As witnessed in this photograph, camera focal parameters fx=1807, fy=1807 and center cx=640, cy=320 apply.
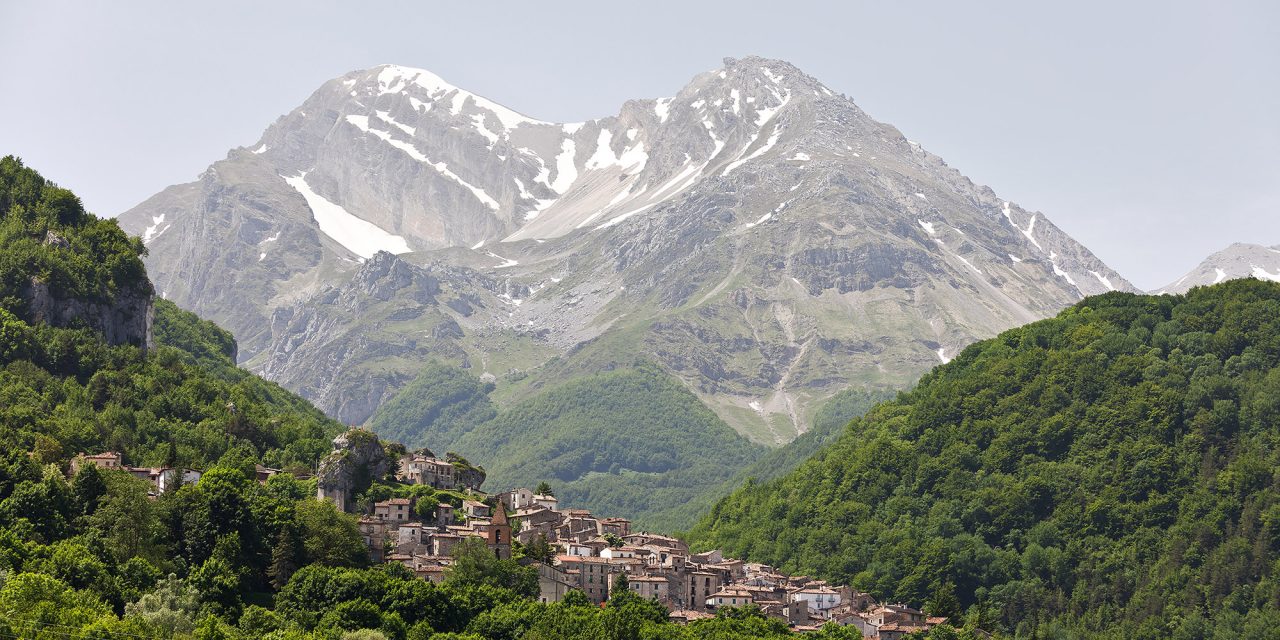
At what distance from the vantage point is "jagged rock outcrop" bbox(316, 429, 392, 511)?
487ft

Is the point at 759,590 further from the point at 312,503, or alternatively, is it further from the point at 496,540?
the point at 312,503

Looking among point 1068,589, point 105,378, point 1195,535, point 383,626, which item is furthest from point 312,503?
point 1195,535

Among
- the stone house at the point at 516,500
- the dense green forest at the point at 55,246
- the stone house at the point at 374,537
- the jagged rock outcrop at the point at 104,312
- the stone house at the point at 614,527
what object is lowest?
the stone house at the point at 374,537

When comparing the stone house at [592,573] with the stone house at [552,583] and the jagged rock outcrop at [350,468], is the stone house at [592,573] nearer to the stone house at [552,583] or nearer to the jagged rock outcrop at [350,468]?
the stone house at [552,583]

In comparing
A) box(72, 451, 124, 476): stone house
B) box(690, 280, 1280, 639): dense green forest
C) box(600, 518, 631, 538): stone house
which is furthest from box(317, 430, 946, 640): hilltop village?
box(72, 451, 124, 476): stone house

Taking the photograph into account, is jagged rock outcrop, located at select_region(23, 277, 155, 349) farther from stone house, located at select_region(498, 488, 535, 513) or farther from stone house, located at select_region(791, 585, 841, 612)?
stone house, located at select_region(791, 585, 841, 612)

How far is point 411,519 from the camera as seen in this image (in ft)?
491

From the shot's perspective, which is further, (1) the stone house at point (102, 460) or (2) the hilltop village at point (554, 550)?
(2) the hilltop village at point (554, 550)

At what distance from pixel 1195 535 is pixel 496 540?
79.3 meters

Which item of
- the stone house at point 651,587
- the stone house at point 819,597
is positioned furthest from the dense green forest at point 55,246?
the stone house at point 819,597

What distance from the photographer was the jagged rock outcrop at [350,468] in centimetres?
14850

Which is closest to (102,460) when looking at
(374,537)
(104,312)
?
(374,537)

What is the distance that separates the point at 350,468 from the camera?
496 ft

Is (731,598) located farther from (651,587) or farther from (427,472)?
(427,472)
